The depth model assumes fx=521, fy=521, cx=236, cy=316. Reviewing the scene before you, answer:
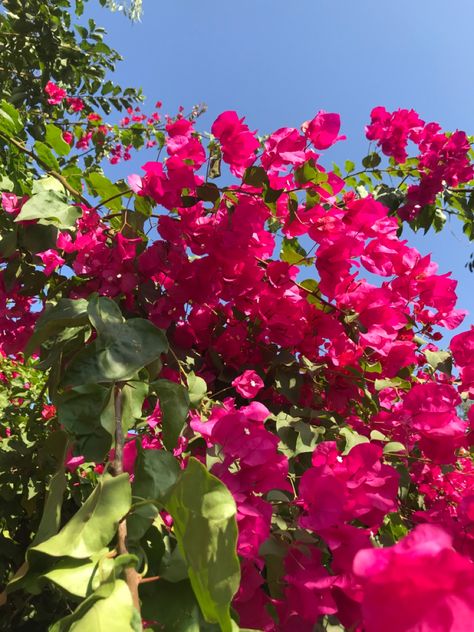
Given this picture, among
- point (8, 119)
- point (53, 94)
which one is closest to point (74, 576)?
point (8, 119)

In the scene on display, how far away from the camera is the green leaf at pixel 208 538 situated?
37cm

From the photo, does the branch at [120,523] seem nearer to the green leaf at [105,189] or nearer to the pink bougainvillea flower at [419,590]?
the pink bougainvillea flower at [419,590]

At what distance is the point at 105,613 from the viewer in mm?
339

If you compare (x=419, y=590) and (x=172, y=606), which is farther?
(x=172, y=606)

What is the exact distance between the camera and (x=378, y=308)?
3.24 feet

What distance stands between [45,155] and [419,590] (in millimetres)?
1105

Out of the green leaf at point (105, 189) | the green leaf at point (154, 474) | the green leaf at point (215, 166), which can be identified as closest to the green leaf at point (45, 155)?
the green leaf at point (105, 189)

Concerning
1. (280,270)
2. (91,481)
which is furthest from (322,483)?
(91,481)

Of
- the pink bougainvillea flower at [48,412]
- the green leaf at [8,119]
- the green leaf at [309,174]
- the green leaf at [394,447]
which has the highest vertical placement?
the green leaf at [8,119]

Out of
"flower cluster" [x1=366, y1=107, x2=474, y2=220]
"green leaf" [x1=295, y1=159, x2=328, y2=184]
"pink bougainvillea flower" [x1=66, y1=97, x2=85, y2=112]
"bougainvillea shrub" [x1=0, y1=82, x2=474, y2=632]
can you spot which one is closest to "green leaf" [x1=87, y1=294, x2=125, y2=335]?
"bougainvillea shrub" [x1=0, y1=82, x2=474, y2=632]

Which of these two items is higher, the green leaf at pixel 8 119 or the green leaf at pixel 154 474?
the green leaf at pixel 8 119

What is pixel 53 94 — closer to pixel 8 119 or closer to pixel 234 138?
pixel 8 119

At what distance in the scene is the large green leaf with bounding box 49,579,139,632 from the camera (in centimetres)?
33

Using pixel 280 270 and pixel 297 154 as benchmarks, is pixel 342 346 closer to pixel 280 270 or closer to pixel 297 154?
pixel 280 270
